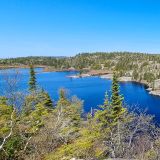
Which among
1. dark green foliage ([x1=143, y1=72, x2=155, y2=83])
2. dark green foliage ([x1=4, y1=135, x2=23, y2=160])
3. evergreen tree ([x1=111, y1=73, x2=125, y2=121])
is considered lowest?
dark green foliage ([x1=143, y1=72, x2=155, y2=83])

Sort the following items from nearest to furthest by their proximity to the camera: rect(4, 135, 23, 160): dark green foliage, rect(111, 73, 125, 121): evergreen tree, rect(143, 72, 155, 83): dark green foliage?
rect(4, 135, 23, 160): dark green foliage < rect(111, 73, 125, 121): evergreen tree < rect(143, 72, 155, 83): dark green foliage

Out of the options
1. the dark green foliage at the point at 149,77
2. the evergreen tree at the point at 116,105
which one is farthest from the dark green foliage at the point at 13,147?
the dark green foliage at the point at 149,77

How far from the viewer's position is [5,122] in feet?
70.2

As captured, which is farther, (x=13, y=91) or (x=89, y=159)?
(x=13, y=91)

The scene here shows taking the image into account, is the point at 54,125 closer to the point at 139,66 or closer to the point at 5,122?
the point at 5,122

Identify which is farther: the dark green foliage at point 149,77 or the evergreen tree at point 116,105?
the dark green foliage at point 149,77

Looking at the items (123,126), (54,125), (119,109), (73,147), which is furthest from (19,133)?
(119,109)

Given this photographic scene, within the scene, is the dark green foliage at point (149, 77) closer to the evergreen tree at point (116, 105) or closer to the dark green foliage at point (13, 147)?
the evergreen tree at point (116, 105)

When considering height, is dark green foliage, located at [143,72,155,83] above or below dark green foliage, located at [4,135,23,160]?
below

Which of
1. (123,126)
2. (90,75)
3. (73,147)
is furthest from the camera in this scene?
(90,75)

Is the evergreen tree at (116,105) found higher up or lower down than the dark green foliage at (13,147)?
lower down

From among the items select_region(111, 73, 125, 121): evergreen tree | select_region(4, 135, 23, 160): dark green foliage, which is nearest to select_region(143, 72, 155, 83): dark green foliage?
select_region(111, 73, 125, 121): evergreen tree

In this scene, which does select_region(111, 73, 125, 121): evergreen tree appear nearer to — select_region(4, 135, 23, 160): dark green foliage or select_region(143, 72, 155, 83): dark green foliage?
select_region(4, 135, 23, 160): dark green foliage

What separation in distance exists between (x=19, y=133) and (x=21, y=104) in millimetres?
2217
